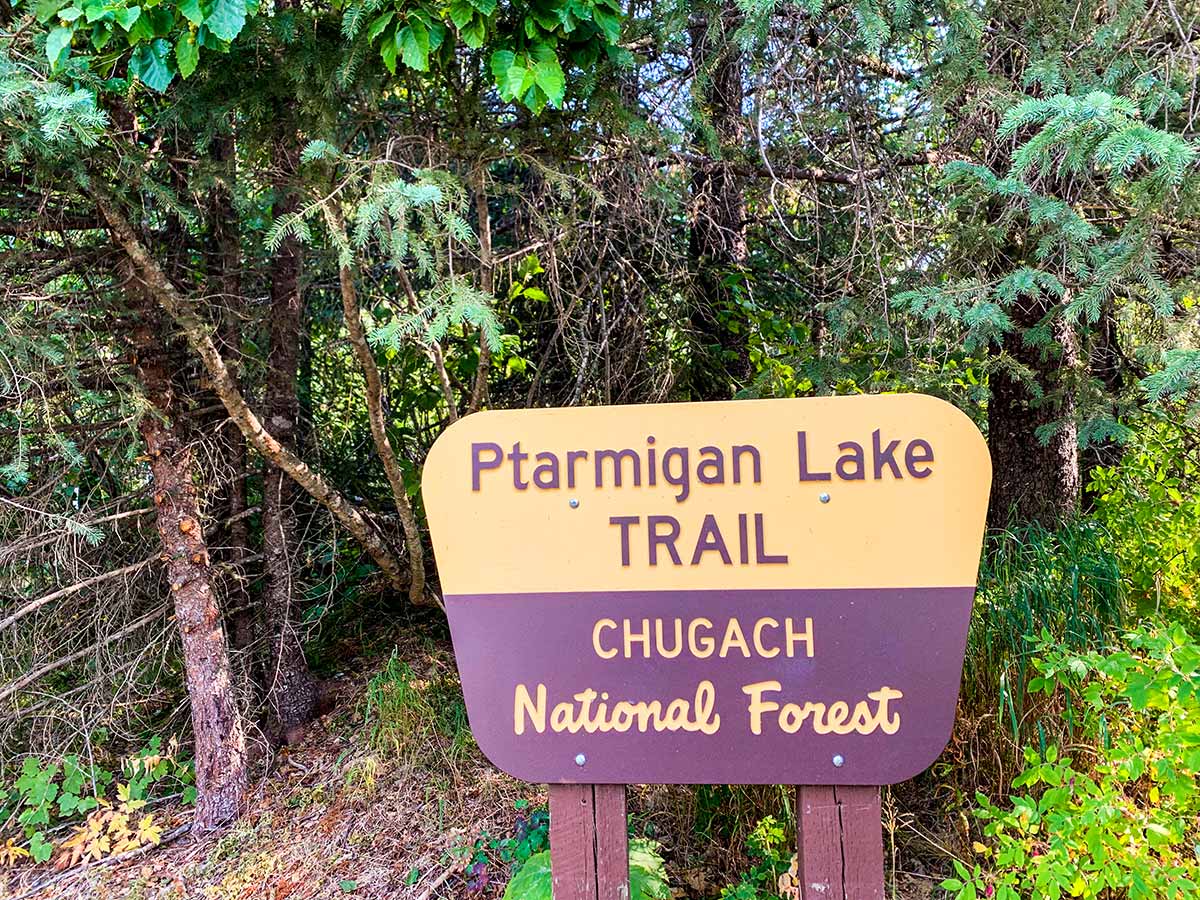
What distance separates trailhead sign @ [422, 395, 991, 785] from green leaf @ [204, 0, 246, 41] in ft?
3.36

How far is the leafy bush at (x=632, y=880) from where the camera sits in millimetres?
2209

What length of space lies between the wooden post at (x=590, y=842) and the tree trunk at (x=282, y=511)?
2119 millimetres

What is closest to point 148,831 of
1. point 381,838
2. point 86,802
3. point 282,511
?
point 86,802

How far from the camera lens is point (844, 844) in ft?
5.53

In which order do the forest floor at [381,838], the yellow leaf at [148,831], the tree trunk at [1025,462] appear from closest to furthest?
the forest floor at [381,838]
the yellow leaf at [148,831]
the tree trunk at [1025,462]

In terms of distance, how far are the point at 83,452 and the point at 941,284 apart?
3.30 meters

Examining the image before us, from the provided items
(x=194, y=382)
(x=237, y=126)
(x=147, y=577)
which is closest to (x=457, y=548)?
(x=237, y=126)

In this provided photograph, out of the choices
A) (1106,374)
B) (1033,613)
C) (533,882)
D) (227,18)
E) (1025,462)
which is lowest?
(533,882)

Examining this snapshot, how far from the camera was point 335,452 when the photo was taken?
3.96 meters

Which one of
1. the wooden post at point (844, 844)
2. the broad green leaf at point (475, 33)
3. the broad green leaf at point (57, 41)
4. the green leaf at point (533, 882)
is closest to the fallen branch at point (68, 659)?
the green leaf at point (533, 882)

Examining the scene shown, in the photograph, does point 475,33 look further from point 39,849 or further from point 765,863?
point 39,849

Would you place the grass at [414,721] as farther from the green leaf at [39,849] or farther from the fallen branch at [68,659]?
the green leaf at [39,849]

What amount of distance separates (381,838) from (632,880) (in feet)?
4.02

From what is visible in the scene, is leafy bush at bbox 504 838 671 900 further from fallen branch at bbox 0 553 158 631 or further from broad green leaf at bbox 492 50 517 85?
broad green leaf at bbox 492 50 517 85
